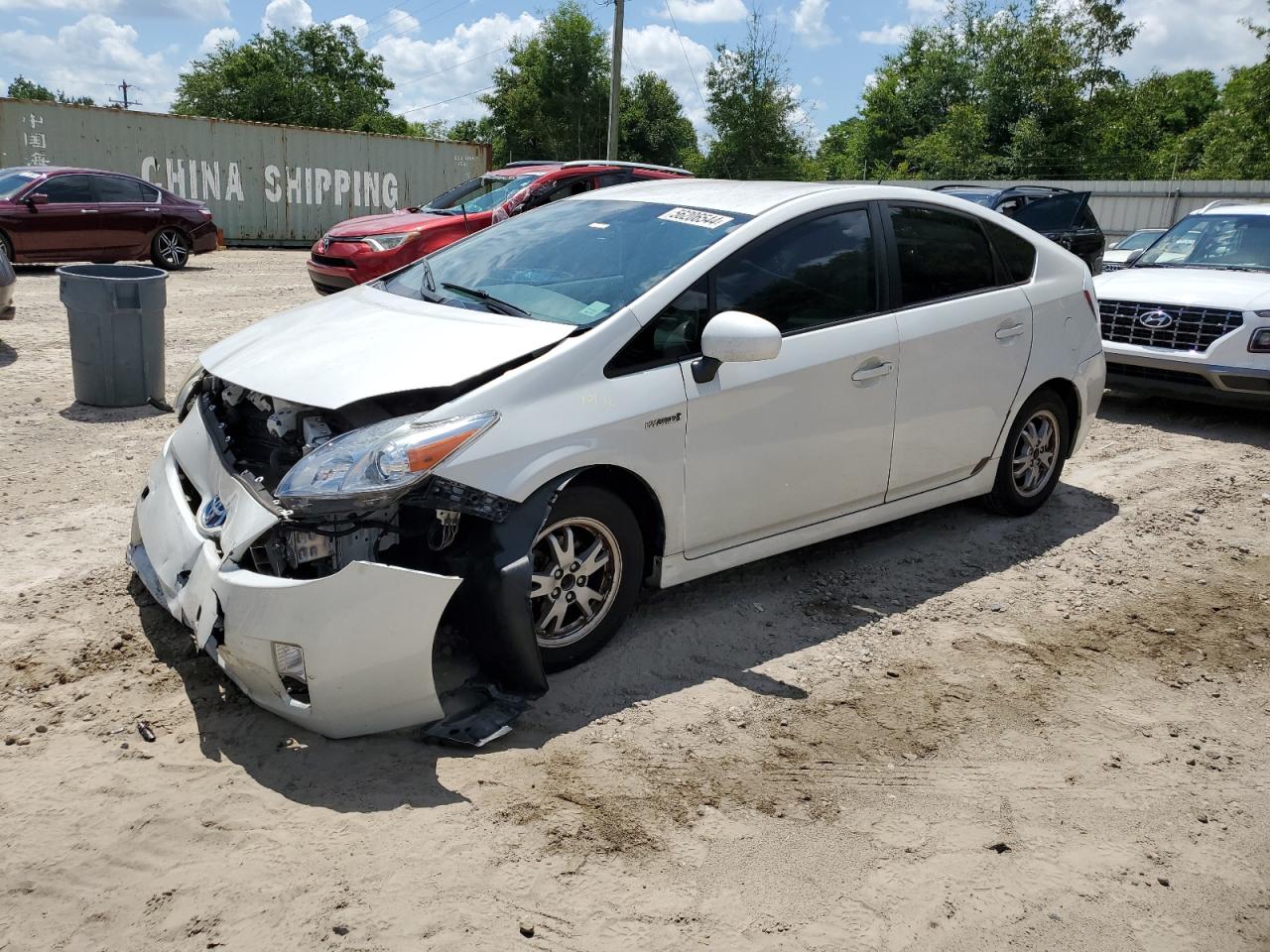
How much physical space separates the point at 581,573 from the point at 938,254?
2540mm

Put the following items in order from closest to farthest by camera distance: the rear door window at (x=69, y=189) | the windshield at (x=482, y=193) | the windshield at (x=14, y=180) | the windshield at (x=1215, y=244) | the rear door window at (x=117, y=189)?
the windshield at (x=1215, y=244), the windshield at (x=482, y=193), the windshield at (x=14, y=180), the rear door window at (x=69, y=189), the rear door window at (x=117, y=189)

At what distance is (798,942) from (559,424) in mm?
1794

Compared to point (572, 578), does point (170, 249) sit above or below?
above

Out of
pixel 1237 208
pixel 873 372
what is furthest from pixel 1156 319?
pixel 873 372

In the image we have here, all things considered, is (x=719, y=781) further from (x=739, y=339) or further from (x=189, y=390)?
(x=189, y=390)

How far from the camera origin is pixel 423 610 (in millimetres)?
3303

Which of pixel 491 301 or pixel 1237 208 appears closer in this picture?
pixel 491 301

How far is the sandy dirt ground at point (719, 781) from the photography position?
9.12ft

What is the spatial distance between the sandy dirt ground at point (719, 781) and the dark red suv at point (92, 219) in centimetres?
1184

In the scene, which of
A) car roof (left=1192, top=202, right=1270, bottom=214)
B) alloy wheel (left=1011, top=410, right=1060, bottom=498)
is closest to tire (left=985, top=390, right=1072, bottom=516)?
alloy wheel (left=1011, top=410, right=1060, bottom=498)

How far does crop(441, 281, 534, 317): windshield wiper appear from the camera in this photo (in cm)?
418

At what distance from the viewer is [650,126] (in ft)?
178

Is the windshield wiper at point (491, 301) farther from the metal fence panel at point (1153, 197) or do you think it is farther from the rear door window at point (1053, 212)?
the metal fence panel at point (1153, 197)

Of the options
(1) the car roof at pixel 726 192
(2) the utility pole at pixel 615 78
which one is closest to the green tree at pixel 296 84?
(2) the utility pole at pixel 615 78
